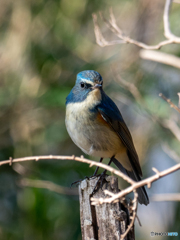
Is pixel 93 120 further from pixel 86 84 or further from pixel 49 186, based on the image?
pixel 49 186

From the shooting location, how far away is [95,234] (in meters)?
3.00

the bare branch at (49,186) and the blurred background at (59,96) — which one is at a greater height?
the blurred background at (59,96)

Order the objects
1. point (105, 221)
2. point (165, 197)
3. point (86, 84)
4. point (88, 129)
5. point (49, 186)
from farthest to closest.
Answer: point (49, 186) < point (165, 197) < point (86, 84) < point (88, 129) < point (105, 221)

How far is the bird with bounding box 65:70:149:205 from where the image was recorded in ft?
13.3

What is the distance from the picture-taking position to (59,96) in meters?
5.69

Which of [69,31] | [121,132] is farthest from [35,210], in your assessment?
[69,31]

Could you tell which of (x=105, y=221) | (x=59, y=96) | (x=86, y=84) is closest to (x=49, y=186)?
(x=59, y=96)

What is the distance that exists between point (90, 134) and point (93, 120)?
6.5 inches

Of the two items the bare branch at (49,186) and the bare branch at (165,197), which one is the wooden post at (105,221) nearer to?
the bare branch at (165,197)

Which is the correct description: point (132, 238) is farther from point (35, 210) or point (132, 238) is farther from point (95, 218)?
point (35, 210)

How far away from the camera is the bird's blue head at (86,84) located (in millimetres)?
4113

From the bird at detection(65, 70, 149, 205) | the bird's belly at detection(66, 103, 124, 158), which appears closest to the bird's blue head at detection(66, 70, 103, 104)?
the bird at detection(65, 70, 149, 205)

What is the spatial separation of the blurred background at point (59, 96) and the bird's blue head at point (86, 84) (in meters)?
1.44

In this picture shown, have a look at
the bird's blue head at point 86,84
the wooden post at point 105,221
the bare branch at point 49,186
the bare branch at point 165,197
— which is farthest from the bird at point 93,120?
the bare branch at point 49,186
